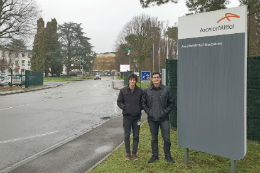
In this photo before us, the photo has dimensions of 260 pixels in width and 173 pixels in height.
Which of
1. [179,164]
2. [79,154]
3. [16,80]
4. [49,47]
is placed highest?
[49,47]

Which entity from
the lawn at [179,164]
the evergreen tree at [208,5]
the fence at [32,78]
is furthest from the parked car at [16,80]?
the lawn at [179,164]

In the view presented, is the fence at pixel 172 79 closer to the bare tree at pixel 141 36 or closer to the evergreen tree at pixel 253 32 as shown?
the evergreen tree at pixel 253 32

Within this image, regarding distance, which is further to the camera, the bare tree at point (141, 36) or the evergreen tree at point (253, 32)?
the bare tree at point (141, 36)

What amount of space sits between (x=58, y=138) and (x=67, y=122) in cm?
205

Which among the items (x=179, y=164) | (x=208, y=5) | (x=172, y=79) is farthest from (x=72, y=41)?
(x=179, y=164)

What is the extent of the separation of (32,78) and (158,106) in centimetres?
2650

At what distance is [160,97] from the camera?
4180 mm

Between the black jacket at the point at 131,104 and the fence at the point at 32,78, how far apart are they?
2391 centimetres

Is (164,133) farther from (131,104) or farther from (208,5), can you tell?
(208,5)

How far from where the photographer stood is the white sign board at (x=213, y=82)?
3.42 meters

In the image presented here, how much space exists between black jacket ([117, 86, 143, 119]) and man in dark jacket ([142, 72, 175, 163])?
13 centimetres

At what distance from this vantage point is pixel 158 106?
13.7 ft

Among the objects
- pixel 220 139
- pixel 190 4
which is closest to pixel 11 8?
pixel 190 4

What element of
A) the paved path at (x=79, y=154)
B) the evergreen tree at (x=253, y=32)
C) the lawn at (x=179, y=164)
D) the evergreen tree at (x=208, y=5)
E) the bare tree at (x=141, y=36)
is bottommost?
the paved path at (x=79, y=154)
